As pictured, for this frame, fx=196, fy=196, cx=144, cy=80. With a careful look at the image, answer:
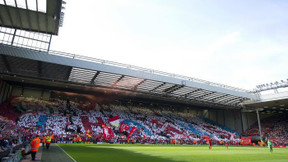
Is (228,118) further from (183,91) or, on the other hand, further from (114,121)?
(114,121)

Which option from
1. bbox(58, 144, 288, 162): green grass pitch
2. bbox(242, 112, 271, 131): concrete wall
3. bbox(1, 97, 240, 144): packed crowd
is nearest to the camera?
bbox(58, 144, 288, 162): green grass pitch

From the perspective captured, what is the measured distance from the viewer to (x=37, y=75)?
1234 inches

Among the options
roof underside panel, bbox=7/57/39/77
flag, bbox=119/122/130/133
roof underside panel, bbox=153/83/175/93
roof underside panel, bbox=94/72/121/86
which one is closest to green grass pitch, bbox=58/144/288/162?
roof underside panel, bbox=94/72/121/86

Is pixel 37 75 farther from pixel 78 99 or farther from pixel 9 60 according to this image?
pixel 78 99

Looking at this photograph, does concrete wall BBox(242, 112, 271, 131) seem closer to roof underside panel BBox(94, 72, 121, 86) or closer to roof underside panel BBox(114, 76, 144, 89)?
roof underside panel BBox(114, 76, 144, 89)

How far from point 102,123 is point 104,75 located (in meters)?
11.7

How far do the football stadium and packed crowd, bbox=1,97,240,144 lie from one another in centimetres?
15

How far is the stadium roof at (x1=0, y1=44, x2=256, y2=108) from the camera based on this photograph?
25.3 m

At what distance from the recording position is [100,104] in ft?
148

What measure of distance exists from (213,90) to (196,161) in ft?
92.6

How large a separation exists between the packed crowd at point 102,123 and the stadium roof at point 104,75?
22.4ft

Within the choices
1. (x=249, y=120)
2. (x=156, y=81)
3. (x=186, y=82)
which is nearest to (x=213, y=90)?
(x=186, y=82)

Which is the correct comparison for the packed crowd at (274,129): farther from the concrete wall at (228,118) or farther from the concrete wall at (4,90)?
the concrete wall at (4,90)

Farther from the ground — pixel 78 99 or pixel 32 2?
pixel 32 2
